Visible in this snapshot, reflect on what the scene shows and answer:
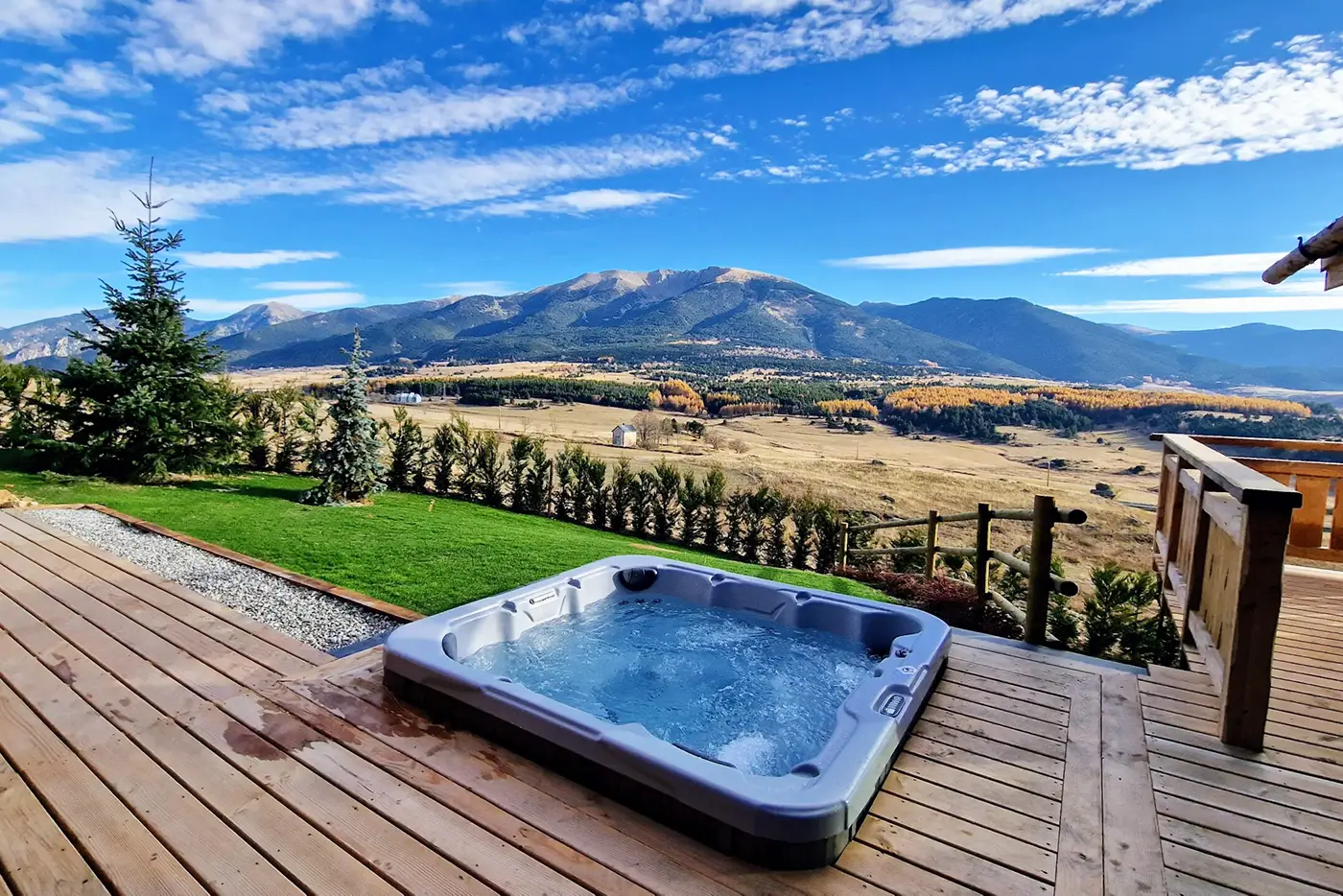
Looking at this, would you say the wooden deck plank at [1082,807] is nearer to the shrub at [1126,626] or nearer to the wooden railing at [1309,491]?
the shrub at [1126,626]

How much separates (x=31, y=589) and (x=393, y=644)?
10.3ft

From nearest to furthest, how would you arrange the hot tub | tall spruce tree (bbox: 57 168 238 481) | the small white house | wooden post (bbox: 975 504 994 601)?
the hot tub → wooden post (bbox: 975 504 994 601) → tall spruce tree (bbox: 57 168 238 481) → the small white house

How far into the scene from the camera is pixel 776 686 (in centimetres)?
409

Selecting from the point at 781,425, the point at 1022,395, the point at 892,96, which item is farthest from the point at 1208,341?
the point at 892,96

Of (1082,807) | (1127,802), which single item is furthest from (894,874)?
(1127,802)

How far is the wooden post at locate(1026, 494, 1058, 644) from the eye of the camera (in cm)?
377

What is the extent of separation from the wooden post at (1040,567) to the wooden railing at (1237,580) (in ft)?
2.31

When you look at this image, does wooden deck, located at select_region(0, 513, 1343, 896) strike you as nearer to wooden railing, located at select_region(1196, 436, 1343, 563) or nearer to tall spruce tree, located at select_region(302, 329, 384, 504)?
wooden railing, located at select_region(1196, 436, 1343, 563)

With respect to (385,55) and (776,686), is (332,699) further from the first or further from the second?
(385,55)

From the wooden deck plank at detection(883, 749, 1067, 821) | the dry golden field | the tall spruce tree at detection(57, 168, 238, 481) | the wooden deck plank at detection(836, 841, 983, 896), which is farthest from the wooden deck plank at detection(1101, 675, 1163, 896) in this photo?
the tall spruce tree at detection(57, 168, 238, 481)

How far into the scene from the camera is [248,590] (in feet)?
15.6

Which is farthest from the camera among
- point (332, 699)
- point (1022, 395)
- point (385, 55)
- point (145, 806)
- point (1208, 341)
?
point (1208, 341)

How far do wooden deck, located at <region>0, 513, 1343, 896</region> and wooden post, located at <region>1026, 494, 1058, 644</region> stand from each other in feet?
1.36

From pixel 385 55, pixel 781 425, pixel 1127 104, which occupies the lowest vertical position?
pixel 781 425
